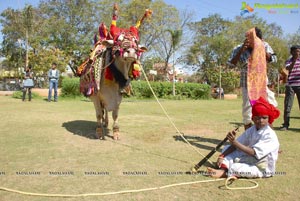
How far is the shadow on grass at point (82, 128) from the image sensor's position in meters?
6.74

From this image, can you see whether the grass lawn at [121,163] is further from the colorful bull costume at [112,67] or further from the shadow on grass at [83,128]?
the colorful bull costume at [112,67]

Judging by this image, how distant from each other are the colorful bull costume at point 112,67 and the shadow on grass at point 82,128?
1.70 feet

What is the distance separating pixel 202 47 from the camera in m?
41.8

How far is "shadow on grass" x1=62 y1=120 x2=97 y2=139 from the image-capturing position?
6.74 meters

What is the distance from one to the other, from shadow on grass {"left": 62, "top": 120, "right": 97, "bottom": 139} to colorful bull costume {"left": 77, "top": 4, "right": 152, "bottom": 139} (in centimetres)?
52

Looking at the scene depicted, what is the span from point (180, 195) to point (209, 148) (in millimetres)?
2271

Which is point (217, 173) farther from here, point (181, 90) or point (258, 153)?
point (181, 90)

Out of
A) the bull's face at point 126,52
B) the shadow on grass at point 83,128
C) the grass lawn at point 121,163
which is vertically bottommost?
the grass lawn at point 121,163

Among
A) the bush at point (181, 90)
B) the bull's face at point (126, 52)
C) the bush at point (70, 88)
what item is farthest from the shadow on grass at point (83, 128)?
the bush at point (181, 90)

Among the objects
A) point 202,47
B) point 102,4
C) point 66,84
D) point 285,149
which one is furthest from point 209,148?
point 202,47

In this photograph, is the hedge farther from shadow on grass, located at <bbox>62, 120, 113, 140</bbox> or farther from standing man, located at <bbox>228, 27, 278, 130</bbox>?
standing man, located at <bbox>228, 27, 278, 130</bbox>

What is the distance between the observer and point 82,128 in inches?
295

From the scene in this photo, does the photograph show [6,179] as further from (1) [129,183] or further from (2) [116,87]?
(2) [116,87]

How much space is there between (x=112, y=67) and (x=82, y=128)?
2.17 metres
